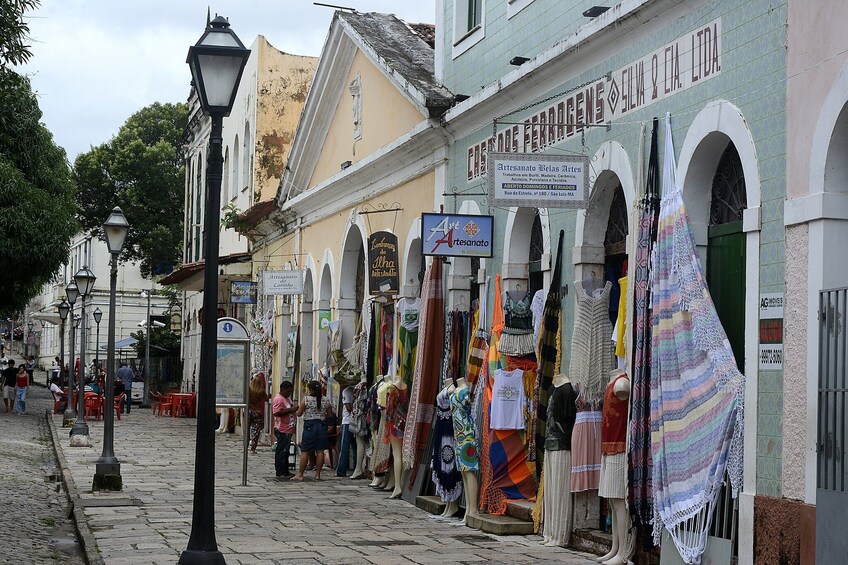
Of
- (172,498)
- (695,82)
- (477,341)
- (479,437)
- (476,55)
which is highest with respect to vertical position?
(476,55)

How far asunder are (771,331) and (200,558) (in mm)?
4241

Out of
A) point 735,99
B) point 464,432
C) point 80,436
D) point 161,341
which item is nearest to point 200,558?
point 735,99

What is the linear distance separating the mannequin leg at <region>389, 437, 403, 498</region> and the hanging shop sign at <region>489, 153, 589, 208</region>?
571cm

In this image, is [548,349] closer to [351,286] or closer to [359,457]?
[359,457]

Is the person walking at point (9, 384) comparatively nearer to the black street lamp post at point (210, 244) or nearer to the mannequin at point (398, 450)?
the mannequin at point (398, 450)

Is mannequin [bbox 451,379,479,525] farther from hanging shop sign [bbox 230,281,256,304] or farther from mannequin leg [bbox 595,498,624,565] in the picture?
hanging shop sign [bbox 230,281,256,304]

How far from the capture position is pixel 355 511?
48.8 ft

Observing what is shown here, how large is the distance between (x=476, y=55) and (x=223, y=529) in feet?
22.2

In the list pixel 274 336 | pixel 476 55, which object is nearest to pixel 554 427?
pixel 476 55

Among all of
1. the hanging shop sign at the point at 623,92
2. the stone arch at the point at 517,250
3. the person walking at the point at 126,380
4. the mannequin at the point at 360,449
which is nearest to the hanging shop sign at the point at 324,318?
the mannequin at the point at 360,449

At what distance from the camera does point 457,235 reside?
14.8m

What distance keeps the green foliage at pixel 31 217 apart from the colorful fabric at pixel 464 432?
19450mm

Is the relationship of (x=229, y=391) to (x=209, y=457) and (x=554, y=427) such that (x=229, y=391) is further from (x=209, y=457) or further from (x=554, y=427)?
(x=209, y=457)

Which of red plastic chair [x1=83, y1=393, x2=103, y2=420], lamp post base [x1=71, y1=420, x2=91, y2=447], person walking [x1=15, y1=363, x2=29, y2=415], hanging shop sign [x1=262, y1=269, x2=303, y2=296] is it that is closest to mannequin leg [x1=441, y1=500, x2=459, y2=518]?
hanging shop sign [x1=262, y1=269, x2=303, y2=296]
